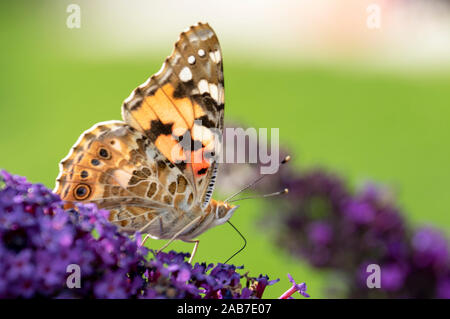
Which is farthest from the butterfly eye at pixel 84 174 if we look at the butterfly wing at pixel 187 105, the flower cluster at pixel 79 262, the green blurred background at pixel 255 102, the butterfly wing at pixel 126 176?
the green blurred background at pixel 255 102

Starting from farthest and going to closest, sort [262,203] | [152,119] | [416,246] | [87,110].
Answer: [87,110] → [262,203] → [416,246] → [152,119]

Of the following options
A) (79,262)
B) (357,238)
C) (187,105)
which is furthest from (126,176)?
(357,238)

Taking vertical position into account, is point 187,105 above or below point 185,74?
below

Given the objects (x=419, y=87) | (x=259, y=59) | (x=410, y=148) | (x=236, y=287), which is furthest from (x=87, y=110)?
(x=236, y=287)

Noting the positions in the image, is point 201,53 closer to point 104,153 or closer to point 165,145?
point 165,145

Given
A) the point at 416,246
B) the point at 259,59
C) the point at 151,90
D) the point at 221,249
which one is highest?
the point at 259,59

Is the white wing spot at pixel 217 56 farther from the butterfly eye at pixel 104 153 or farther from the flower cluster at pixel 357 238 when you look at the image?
the flower cluster at pixel 357 238

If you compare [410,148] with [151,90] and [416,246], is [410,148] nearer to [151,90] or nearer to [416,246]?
[416,246]
